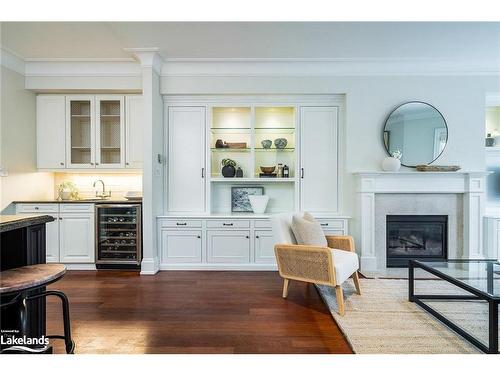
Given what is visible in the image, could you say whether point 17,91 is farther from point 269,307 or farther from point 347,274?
point 347,274

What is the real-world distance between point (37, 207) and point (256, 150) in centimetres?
313

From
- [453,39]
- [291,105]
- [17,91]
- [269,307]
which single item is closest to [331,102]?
[291,105]

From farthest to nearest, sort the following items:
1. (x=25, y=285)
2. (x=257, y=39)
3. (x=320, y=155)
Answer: (x=320, y=155)
(x=257, y=39)
(x=25, y=285)

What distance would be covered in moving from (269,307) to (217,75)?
10.2 feet

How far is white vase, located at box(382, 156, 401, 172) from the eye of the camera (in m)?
4.21

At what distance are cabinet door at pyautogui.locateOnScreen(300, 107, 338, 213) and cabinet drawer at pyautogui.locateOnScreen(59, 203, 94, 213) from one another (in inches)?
116

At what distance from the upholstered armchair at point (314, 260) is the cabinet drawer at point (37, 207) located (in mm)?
3096

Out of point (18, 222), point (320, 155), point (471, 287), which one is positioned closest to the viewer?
point (18, 222)

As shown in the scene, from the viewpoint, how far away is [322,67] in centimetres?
438

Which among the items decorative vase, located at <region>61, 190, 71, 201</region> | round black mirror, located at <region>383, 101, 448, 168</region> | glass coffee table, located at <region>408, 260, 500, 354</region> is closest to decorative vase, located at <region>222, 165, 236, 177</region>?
round black mirror, located at <region>383, 101, 448, 168</region>

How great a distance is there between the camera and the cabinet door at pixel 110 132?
180 inches

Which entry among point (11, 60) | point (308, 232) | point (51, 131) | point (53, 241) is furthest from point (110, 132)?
point (308, 232)

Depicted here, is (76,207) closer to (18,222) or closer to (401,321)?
(18,222)

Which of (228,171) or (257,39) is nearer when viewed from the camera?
(257,39)
